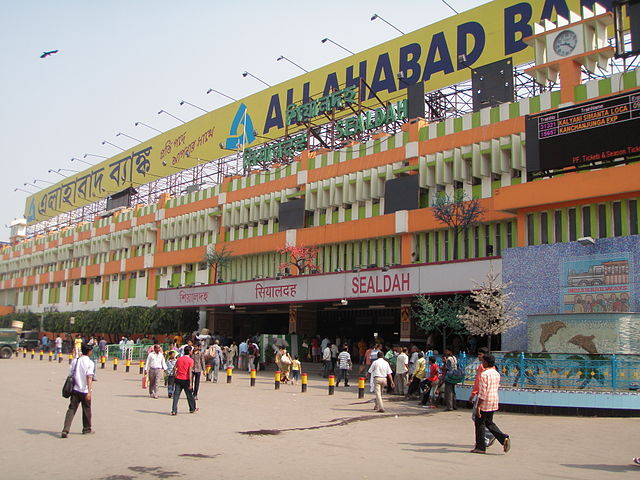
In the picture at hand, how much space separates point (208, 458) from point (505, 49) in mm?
31186

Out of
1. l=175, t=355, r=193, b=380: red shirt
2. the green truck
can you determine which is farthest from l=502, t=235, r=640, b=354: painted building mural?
the green truck

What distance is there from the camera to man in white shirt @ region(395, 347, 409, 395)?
21.2 meters

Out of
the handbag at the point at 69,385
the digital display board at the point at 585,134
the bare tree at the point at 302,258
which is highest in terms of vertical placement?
the digital display board at the point at 585,134

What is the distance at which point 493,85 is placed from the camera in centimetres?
3177

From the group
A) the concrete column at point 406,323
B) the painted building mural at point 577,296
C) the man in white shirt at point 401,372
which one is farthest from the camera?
the concrete column at point 406,323

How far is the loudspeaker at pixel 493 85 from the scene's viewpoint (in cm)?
3130

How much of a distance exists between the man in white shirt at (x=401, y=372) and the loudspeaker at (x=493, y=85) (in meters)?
15.2

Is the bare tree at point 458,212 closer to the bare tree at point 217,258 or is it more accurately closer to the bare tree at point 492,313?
the bare tree at point 492,313

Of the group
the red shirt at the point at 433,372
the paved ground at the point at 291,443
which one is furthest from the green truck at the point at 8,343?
the red shirt at the point at 433,372

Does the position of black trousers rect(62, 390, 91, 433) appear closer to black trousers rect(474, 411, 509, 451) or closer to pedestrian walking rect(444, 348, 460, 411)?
black trousers rect(474, 411, 509, 451)

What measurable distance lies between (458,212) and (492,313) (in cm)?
665

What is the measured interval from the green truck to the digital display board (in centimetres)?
3707

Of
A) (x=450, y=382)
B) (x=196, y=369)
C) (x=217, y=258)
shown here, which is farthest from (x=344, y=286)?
(x=196, y=369)

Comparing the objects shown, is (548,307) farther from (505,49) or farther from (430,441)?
(505,49)
